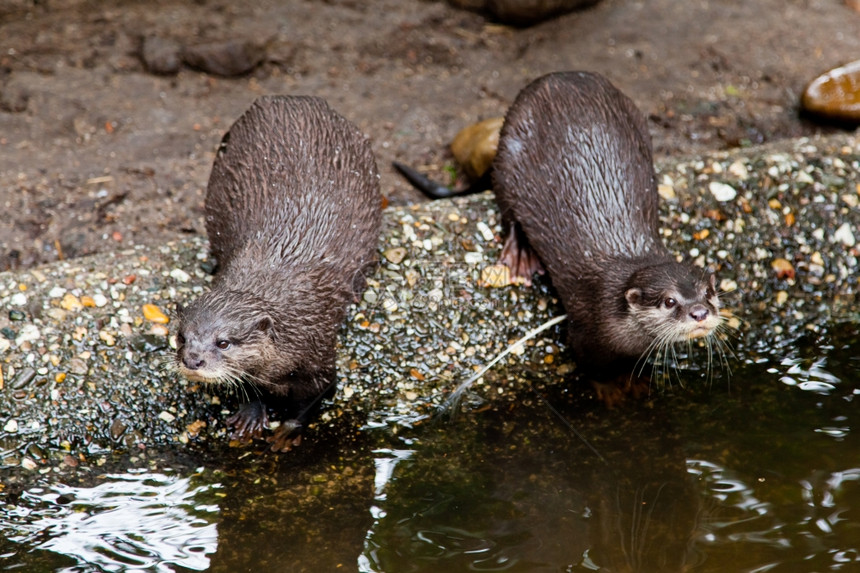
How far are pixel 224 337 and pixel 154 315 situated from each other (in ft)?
1.93

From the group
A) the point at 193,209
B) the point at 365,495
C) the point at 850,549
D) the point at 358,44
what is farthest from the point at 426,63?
the point at 850,549

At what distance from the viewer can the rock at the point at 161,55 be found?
450 centimetres

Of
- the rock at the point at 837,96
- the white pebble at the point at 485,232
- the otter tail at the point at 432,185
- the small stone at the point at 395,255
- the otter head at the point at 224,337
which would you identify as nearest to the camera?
the otter head at the point at 224,337

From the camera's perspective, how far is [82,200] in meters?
3.86

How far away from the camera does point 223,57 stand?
4523mm

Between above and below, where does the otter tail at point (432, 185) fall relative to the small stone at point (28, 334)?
→ above

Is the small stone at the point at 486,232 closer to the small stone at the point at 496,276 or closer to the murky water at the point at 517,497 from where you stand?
the small stone at the point at 496,276

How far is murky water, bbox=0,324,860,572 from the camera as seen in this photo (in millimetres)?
2539

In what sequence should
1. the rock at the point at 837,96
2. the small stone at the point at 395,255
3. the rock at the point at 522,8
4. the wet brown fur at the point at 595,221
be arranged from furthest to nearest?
the rock at the point at 522,8
the rock at the point at 837,96
the small stone at the point at 395,255
the wet brown fur at the point at 595,221

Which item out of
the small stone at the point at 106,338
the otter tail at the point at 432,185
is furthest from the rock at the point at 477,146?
the small stone at the point at 106,338

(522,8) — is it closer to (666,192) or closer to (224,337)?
(666,192)

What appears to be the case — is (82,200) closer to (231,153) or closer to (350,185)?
(231,153)

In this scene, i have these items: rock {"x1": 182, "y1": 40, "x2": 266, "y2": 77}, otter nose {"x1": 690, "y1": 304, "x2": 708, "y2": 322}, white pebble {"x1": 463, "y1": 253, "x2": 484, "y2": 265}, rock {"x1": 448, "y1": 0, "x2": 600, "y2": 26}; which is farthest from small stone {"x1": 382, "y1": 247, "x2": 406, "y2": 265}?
rock {"x1": 448, "y1": 0, "x2": 600, "y2": 26}

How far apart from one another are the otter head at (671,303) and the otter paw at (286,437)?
44.4 inches
